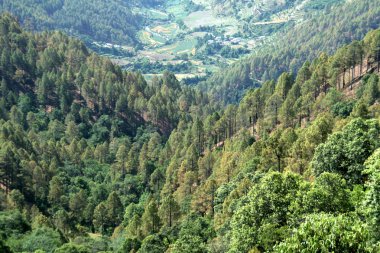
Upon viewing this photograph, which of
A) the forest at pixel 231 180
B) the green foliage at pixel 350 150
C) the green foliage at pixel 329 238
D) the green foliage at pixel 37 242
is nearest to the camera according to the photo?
the green foliage at pixel 329 238

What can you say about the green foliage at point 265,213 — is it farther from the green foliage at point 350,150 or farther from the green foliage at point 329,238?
the green foliage at point 329,238

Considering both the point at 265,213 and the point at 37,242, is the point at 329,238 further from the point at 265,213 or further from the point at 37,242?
the point at 37,242

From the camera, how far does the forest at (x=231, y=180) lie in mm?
47594

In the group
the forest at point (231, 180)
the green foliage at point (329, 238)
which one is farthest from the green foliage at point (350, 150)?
the green foliage at point (329, 238)

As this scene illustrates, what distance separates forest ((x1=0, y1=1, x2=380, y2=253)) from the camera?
47.6 metres

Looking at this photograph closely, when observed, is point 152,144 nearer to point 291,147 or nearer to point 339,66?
point 339,66

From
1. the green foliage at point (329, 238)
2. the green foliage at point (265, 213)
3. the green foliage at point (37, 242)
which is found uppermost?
the green foliage at point (329, 238)

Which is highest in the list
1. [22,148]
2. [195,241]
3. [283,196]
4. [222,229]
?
[283,196]

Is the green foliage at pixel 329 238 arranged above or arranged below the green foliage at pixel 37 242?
above

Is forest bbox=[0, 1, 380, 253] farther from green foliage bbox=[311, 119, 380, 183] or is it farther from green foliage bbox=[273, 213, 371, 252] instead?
green foliage bbox=[311, 119, 380, 183]

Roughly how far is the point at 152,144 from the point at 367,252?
528 ft

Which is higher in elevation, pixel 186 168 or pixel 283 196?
pixel 283 196

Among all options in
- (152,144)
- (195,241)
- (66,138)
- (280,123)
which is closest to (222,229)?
(195,241)

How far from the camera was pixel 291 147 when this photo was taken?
9625cm
